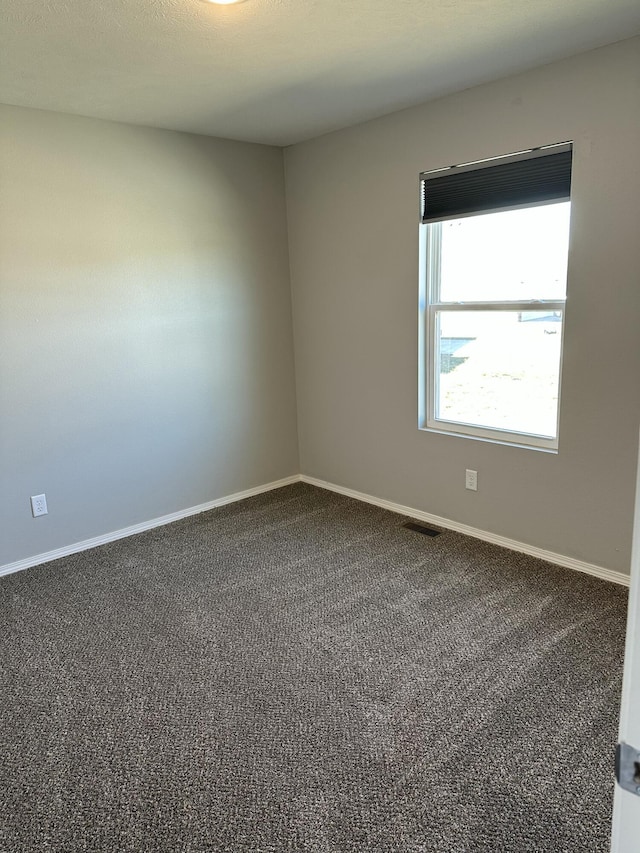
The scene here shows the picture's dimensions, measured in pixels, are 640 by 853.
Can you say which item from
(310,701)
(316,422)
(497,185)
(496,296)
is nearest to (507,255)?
(496,296)

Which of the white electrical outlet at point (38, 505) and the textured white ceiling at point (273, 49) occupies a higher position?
the textured white ceiling at point (273, 49)

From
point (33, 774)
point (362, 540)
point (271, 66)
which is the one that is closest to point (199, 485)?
point (362, 540)

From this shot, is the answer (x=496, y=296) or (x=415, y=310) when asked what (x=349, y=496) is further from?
(x=496, y=296)

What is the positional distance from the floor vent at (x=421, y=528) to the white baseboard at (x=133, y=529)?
1176 millimetres

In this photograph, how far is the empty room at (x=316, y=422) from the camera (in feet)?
5.91

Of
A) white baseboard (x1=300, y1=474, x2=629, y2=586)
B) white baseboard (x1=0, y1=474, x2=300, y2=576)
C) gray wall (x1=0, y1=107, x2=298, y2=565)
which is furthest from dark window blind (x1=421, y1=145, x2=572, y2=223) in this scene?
white baseboard (x1=0, y1=474, x2=300, y2=576)

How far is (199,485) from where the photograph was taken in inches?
155

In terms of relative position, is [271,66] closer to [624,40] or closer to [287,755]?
[624,40]

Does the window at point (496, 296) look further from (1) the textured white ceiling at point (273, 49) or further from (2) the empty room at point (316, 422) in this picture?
(1) the textured white ceiling at point (273, 49)

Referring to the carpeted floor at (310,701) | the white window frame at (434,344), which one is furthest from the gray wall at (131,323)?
the white window frame at (434,344)

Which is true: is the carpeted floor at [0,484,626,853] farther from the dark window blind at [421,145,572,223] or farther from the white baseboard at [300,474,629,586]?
the dark window blind at [421,145,572,223]

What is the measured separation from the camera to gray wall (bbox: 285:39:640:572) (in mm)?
2541

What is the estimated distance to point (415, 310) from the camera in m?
3.42

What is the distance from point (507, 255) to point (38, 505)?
292cm
